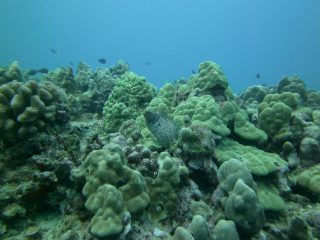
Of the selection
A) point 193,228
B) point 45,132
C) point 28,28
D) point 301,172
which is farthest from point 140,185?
point 28,28

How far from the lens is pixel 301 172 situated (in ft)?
20.4

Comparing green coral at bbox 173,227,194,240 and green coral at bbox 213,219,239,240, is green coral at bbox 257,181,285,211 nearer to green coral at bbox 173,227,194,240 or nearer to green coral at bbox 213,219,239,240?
green coral at bbox 213,219,239,240

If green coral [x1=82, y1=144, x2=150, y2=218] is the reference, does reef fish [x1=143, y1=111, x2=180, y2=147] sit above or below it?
above

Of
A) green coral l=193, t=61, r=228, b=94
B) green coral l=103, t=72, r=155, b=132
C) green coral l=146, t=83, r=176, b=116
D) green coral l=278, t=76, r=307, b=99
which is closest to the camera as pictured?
green coral l=146, t=83, r=176, b=116

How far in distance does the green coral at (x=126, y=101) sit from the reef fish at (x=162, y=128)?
6.76ft

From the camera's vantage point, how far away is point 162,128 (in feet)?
19.2

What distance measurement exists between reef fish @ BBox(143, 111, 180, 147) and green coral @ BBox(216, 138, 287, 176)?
962mm

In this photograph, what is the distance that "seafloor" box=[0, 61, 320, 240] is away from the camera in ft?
13.8

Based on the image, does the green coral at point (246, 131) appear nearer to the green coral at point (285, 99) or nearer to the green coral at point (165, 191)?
the green coral at point (285, 99)

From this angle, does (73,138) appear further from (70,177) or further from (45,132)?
(70,177)

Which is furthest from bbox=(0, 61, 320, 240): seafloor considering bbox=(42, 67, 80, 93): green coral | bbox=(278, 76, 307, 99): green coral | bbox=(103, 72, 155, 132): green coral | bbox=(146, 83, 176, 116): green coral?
bbox=(42, 67, 80, 93): green coral

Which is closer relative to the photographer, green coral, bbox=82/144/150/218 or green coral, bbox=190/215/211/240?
green coral, bbox=190/215/211/240

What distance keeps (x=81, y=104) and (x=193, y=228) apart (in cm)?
651

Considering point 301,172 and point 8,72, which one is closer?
point 301,172
